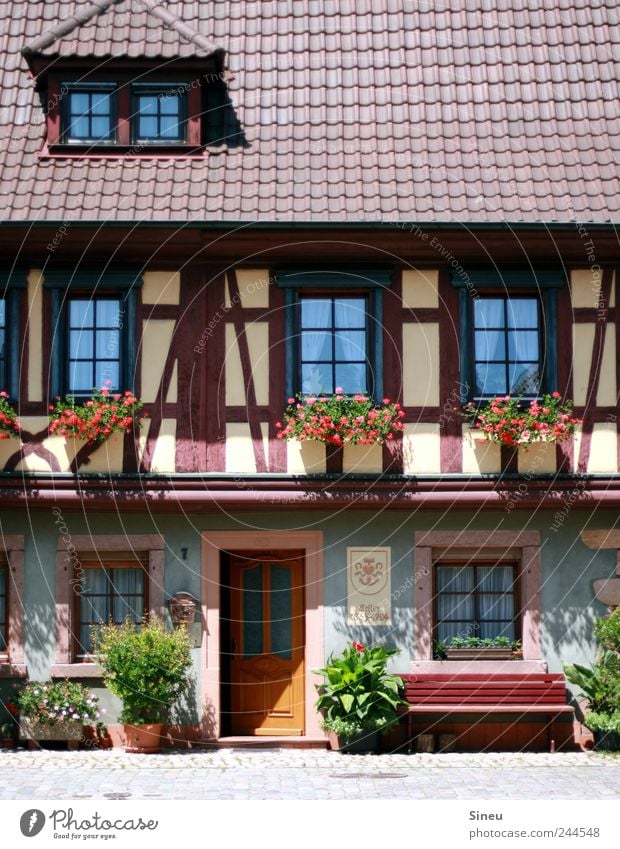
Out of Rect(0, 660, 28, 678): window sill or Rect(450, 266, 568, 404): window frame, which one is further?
Rect(450, 266, 568, 404): window frame

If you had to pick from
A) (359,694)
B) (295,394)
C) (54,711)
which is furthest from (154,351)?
(359,694)

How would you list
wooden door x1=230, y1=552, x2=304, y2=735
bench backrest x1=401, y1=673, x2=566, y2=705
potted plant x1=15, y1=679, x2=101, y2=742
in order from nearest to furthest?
potted plant x1=15, y1=679, x2=101, y2=742 → bench backrest x1=401, y1=673, x2=566, y2=705 → wooden door x1=230, y1=552, x2=304, y2=735

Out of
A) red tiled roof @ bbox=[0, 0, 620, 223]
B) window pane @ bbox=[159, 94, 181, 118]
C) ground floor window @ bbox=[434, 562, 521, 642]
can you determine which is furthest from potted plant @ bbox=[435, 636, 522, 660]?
window pane @ bbox=[159, 94, 181, 118]

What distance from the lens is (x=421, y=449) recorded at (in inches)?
737

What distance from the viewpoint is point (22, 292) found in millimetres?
18938

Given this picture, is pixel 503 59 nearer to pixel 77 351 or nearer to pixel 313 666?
pixel 77 351

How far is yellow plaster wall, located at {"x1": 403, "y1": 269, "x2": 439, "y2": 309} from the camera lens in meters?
18.9

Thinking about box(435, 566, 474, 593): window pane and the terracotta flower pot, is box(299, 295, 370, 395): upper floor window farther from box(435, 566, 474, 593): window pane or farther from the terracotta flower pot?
the terracotta flower pot

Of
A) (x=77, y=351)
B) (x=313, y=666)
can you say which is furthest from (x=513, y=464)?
(x=77, y=351)

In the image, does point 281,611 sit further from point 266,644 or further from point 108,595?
point 108,595

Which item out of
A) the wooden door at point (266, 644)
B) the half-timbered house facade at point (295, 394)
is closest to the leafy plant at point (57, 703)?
the half-timbered house facade at point (295, 394)

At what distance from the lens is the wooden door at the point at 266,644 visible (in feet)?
63.0

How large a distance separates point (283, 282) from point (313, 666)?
4315mm

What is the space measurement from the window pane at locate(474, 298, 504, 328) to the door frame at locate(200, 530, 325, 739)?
3.02m
